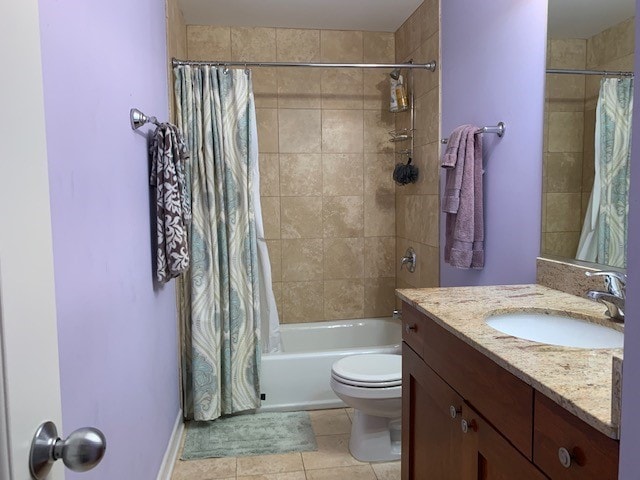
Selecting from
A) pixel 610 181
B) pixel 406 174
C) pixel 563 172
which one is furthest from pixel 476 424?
pixel 406 174

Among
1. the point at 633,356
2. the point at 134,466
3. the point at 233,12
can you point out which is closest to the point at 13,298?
the point at 633,356

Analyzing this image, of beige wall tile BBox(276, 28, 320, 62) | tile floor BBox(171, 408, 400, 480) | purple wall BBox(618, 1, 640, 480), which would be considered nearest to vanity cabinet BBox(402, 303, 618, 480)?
purple wall BBox(618, 1, 640, 480)

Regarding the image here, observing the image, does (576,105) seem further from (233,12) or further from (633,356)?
(233,12)

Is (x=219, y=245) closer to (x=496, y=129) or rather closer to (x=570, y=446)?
(x=496, y=129)

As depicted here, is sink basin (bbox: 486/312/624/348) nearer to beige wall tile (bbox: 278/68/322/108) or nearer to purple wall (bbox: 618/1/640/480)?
purple wall (bbox: 618/1/640/480)

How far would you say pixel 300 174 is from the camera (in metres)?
3.29

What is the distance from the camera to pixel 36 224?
548 millimetres

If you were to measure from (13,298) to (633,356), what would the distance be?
679 mm

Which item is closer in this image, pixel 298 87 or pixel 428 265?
pixel 428 265

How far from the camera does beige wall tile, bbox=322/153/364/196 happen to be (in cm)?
332

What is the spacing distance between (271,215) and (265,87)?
84cm

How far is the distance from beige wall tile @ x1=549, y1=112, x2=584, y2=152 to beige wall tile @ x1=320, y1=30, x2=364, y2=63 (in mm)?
1807

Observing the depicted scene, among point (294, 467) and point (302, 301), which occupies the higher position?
point (302, 301)

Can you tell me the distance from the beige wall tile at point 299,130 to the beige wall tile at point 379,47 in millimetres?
534
